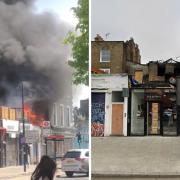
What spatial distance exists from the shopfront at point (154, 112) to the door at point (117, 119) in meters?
0.56

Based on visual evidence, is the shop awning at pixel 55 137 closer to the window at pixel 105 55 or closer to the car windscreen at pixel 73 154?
the car windscreen at pixel 73 154

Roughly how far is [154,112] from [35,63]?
22.4 m

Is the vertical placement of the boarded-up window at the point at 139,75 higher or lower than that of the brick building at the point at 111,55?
lower

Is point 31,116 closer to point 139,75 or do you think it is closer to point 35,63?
point 35,63

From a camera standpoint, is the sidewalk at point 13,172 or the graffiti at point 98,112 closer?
the sidewalk at point 13,172

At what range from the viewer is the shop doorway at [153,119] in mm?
26000

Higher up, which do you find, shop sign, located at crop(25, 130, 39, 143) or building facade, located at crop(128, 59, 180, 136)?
shop sign, located at crop(25, 130, 39, 143)

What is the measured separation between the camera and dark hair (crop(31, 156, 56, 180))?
4.26 metres

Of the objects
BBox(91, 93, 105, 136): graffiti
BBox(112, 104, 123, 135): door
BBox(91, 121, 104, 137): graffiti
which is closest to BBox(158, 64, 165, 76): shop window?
BBox(112, 104, 123, 135): door

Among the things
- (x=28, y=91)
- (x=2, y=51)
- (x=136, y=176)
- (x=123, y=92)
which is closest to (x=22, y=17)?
(x=2, y=51)

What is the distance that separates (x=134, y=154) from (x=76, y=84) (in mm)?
12220

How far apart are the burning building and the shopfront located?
71.8 ft

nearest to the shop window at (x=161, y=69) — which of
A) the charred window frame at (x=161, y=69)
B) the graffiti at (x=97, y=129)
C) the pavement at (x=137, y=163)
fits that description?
the charred window frame at (x=161, y=69)

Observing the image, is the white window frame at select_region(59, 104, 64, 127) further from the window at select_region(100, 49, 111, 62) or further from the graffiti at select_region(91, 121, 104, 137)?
the window at select_region(100, 49, 111, 62)
